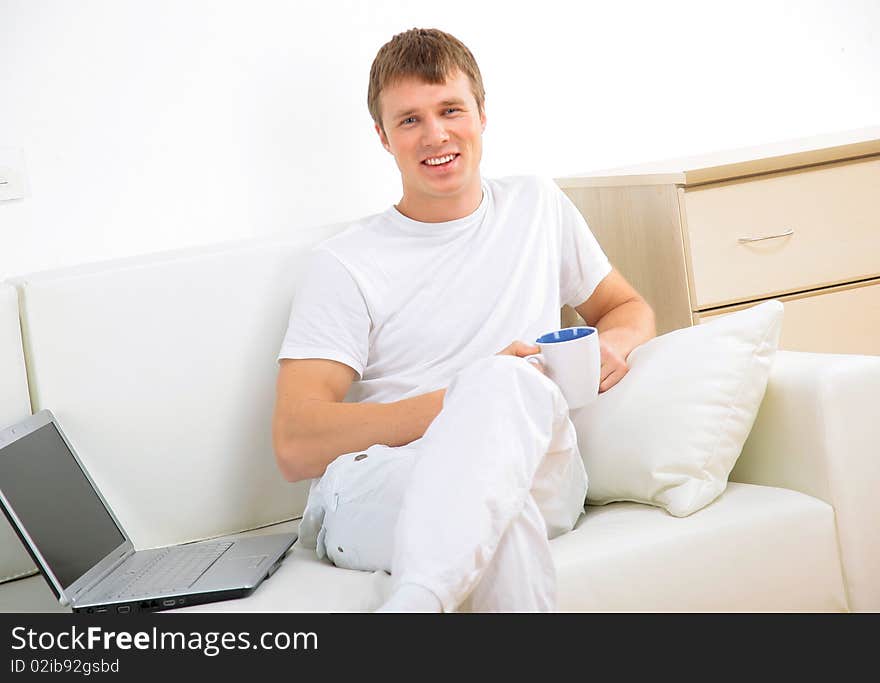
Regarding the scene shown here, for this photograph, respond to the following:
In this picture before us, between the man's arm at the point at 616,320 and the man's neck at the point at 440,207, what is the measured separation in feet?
0.92

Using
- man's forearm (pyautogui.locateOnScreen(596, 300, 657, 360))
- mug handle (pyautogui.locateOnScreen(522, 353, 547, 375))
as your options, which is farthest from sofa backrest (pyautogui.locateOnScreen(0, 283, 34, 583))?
man's forearm (pyautogui.locateOnScreen(596, 300, 657, 360))

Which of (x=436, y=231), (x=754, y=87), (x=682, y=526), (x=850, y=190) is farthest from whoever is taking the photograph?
(x=754, y=87)

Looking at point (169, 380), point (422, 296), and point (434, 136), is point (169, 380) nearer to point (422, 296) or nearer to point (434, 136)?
point (422, 296)

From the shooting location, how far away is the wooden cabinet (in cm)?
195

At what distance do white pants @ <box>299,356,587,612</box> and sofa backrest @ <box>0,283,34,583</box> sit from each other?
22.6 inches

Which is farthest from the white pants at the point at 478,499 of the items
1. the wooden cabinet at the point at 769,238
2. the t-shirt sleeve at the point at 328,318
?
the wooden cabinet at the point at 769,238

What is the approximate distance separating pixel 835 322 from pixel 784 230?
8.2 inches

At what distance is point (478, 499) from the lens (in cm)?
119

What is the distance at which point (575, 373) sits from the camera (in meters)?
1.39

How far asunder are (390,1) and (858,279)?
1127 mm

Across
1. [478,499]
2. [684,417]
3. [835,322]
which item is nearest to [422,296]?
[684,417]

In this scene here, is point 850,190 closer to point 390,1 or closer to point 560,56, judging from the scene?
point 560,56
